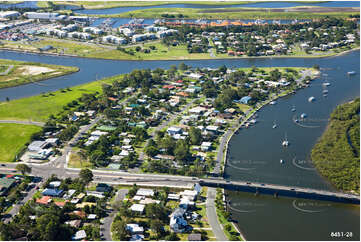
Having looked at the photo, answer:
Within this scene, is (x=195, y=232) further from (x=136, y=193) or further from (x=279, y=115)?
(x=279, y=115)

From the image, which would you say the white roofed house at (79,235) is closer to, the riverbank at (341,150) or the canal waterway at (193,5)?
the riverbank at (341,150)

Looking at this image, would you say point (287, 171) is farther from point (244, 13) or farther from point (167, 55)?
point (244, 13)

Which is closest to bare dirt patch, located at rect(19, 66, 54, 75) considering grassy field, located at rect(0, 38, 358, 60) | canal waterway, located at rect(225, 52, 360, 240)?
grassy field, located at rect(0, 38, 358, 60)

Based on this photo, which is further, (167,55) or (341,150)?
(167,55)

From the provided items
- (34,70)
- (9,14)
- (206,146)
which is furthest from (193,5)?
(206,146)

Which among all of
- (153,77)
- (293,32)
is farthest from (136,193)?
(293,32)

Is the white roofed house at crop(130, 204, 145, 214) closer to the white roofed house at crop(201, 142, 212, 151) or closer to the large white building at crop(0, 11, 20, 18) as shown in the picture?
the white roofed house at crop(201, 142, 212, 151)
